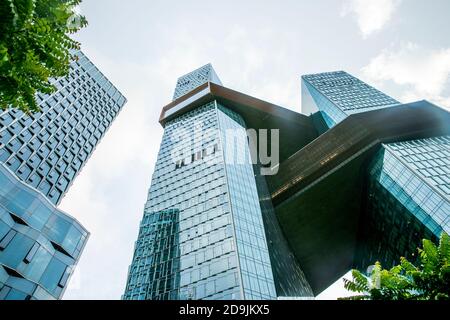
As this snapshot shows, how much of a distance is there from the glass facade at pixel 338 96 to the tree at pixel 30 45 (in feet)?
233

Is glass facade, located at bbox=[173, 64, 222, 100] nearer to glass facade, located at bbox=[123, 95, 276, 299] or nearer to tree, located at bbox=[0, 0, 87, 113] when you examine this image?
glass facade, located at bbox=[123, 95, 276, 299]

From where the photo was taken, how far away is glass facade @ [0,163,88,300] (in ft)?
61.1

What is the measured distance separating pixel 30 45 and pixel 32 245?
20142 millimetres

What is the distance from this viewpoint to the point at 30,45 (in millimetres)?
4469

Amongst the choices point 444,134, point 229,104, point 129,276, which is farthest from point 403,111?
point 129,276

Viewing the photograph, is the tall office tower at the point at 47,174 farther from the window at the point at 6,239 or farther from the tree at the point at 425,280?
the tree at the point at 425,280

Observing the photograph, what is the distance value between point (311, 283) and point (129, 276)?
6450 centimetres

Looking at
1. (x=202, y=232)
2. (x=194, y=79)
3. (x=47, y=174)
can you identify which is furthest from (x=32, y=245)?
(x=194, y=79)

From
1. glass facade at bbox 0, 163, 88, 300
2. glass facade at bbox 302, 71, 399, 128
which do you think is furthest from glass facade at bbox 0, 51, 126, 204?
glass facade at bbox 302, 71, 399, 128

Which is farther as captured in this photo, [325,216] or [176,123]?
[176,123]

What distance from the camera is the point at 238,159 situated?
190 ft

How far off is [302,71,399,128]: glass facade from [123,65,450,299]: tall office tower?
1.48ft

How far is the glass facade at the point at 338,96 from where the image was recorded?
73250mm
